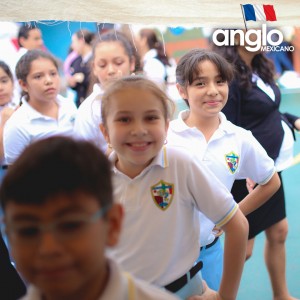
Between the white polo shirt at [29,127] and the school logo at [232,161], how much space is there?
900 millimetres

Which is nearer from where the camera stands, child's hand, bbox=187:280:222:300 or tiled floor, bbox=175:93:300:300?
child's hand, bbox=187:280:222:300

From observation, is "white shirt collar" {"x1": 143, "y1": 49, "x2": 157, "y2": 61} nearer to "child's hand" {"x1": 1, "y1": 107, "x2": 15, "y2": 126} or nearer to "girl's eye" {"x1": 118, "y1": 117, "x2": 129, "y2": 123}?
"child's hand" {"x1": 1, "y1": 107, "x2": 15, "y2": 126}

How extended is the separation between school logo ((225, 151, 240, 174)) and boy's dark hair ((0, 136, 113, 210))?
0.93 meters

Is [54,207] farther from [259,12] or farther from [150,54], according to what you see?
A: [150,54]

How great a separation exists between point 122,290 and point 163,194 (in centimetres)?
41

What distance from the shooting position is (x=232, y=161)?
1.71m

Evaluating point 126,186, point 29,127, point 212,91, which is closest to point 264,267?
point 212,91

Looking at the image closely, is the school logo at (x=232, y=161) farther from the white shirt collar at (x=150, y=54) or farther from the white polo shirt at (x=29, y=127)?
the white shirt collar at (x=150, y=54)

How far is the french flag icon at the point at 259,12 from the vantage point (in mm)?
1848

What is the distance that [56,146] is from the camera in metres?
0.83

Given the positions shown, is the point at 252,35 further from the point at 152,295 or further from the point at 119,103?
the point at 152,295

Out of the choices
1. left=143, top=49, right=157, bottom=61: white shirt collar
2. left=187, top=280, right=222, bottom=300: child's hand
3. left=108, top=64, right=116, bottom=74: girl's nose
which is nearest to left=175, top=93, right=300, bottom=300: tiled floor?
left=108, top=64, right=116, bottom=74: girl's nose

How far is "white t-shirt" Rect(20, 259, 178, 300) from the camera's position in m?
0.86

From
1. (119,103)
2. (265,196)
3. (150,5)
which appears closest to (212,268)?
(265,196)
